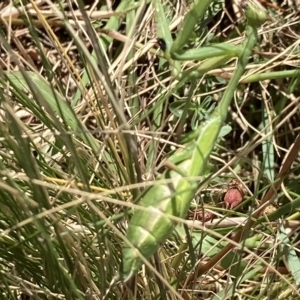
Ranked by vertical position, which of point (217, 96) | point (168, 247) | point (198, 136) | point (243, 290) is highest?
point (198, 136)

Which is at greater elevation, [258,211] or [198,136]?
[198,136]

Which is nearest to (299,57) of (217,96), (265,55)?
(265,55)

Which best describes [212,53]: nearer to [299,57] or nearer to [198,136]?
[198,136]

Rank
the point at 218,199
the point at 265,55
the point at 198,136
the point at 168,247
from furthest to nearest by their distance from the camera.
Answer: the point at 265,55, the point at 218,199, the point at 168,247, the point at 198,136

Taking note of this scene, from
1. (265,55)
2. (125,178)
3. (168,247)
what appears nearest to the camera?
(125,178)

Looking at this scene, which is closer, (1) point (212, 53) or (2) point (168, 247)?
(1) point (212, 53)

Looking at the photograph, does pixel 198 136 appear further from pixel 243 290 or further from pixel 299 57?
pixel 299 57

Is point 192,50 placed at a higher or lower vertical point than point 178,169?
higher
